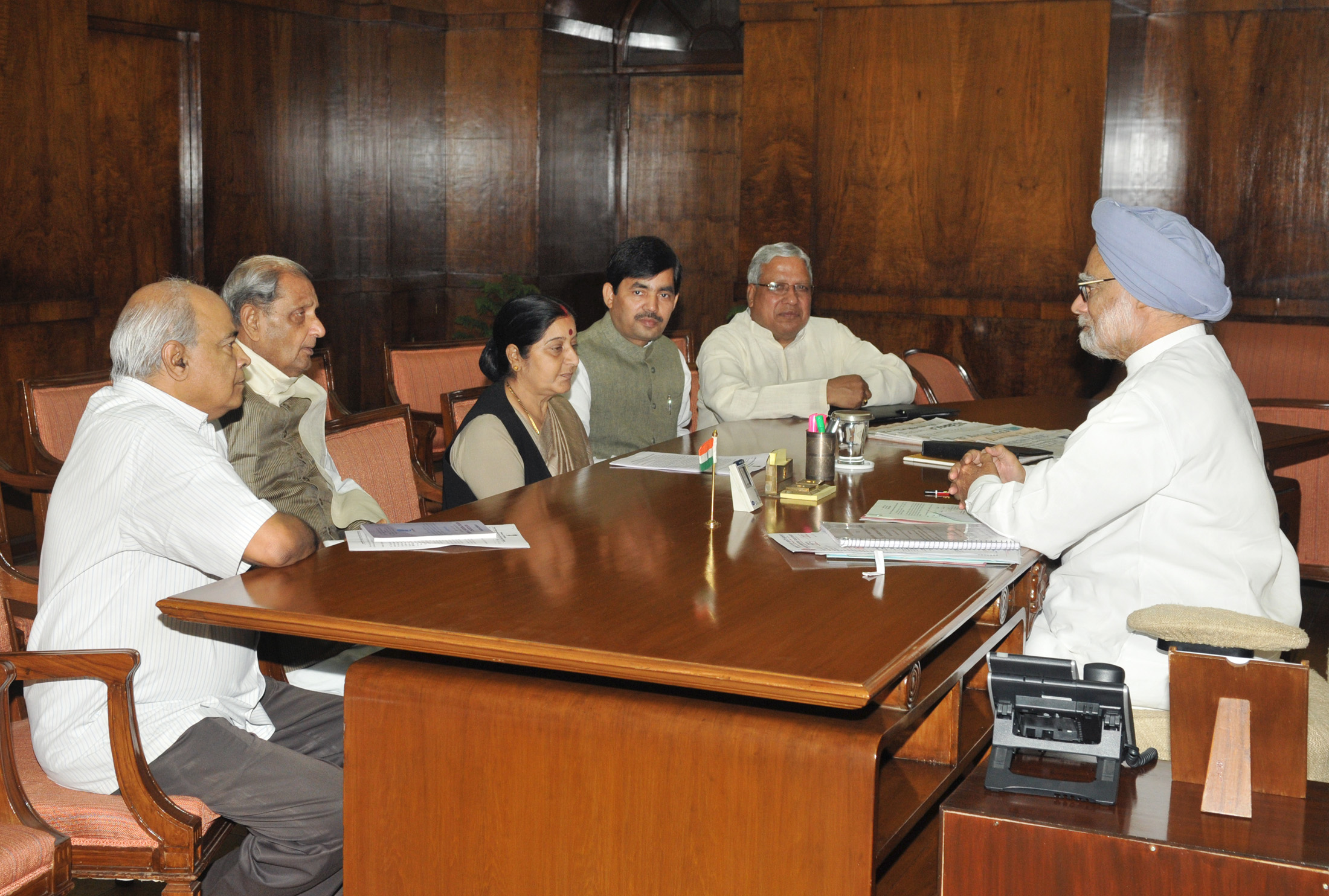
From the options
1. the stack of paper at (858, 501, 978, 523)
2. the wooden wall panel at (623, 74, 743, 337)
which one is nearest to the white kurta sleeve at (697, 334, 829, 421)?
the stack of paper at (858, 501, 978, 523)

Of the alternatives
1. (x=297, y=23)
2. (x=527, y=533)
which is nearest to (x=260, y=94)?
(x=297, y=23)

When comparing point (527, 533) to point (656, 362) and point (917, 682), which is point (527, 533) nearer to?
point (917, 682)

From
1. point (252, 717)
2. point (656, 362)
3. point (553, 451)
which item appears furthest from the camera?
Answer: point (656, 362)

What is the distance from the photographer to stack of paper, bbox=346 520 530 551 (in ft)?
7.25

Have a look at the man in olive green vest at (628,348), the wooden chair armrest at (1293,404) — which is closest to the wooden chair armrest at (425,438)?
the man in olive green vest at (628,348)

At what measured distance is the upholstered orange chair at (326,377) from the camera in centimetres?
458

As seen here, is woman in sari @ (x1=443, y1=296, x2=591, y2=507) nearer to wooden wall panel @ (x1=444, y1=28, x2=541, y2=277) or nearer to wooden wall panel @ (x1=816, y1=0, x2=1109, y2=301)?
wooden wall panel @ (x1=816, y1=0, x2=1109, y2=301)

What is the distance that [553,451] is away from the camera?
3191 mm

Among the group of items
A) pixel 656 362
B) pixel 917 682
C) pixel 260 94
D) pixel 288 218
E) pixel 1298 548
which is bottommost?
pixel 1298 548

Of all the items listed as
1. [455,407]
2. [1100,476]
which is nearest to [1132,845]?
[1100,476]

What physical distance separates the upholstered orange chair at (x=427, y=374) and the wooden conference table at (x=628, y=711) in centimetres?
279

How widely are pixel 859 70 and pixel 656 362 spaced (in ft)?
8.79

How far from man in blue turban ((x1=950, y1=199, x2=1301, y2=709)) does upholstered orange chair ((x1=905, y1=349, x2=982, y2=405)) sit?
276 centimetres

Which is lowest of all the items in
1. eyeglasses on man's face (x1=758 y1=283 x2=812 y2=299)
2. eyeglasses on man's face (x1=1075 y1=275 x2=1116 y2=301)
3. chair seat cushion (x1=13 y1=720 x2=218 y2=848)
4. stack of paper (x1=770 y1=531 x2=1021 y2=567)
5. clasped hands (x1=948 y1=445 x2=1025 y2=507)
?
chair seat cushion (x1=13 y1=720 x2=218 y2=848)
